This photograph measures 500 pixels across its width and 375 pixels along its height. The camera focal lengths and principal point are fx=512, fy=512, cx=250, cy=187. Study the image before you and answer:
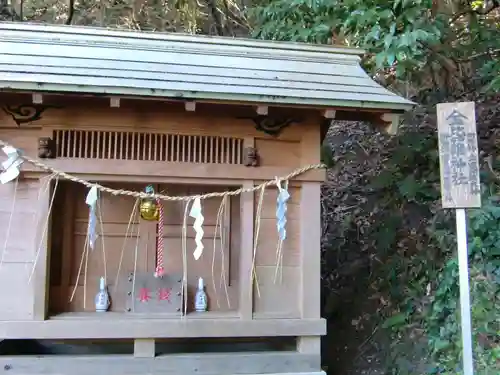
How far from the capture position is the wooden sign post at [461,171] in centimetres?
288

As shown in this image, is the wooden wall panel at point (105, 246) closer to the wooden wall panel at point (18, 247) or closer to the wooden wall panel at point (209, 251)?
the wooden wall panel at point (209, 251)

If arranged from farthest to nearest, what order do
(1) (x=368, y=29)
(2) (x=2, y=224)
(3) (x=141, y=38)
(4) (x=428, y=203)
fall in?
(4) (x=428, y=203) → (1) (x=368, y=29) → (3) (x=141, y=38) → (2) (x=2, y=224)

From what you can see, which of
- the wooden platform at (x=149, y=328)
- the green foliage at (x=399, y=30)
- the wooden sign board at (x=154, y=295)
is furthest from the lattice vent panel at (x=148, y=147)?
the green foliage at (x=399, y=30)

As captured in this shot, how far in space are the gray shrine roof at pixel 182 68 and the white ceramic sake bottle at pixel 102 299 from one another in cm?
141

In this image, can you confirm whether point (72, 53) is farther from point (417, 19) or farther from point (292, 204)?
point (417, 19)

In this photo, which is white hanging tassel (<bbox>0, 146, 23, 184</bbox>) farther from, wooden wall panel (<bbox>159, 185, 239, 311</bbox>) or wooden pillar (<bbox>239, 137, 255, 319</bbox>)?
wooden pillar (<bbox>239, 137, 255, 319</bbox>)

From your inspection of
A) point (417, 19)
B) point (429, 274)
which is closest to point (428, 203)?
point (429, 274)

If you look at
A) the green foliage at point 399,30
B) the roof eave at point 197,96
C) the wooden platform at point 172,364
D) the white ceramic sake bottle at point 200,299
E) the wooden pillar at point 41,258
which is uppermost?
the green foliage at point 399,30

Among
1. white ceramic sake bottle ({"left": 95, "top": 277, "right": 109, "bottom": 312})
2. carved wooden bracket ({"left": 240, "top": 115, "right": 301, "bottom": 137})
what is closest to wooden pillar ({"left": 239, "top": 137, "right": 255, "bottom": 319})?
carved wooden bracket ({"left": 240, "top": 115, "right": 301, "bottom": 137})

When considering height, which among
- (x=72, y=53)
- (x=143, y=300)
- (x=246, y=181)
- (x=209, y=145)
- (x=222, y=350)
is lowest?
(x=222, y=350)

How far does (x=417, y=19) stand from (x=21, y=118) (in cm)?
297

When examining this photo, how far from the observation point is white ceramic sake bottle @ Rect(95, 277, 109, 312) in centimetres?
359

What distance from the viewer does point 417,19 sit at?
13.0ft

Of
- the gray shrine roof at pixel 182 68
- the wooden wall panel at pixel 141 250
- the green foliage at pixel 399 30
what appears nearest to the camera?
the gray shrine roof at pixel 182 68
